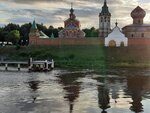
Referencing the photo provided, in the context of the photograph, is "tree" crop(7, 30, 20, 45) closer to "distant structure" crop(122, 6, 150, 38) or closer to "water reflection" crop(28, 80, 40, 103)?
"distant structure" crop(122, 6, 150, 38)

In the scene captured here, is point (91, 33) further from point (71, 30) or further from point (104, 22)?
point (71, 30)

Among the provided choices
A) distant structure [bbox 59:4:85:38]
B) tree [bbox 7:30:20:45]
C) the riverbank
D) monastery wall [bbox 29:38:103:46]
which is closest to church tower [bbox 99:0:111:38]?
distant structure [bbox 59:4:85:38]

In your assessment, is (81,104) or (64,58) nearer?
(81,104)

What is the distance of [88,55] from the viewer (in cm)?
6525

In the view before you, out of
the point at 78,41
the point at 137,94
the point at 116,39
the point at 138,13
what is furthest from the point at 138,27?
the point at 137,94

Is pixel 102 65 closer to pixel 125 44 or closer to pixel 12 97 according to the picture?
pixel 125 44

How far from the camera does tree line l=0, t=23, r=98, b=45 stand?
86050 mm

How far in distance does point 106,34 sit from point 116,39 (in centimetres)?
594

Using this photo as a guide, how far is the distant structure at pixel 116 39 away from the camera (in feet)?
222

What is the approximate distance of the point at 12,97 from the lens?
23953mm

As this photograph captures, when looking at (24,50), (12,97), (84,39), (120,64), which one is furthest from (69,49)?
(12,97)

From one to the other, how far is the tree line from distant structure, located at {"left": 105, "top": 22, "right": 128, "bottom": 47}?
74.6ft

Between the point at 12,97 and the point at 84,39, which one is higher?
the point at 84,39

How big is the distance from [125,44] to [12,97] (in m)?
46.0
